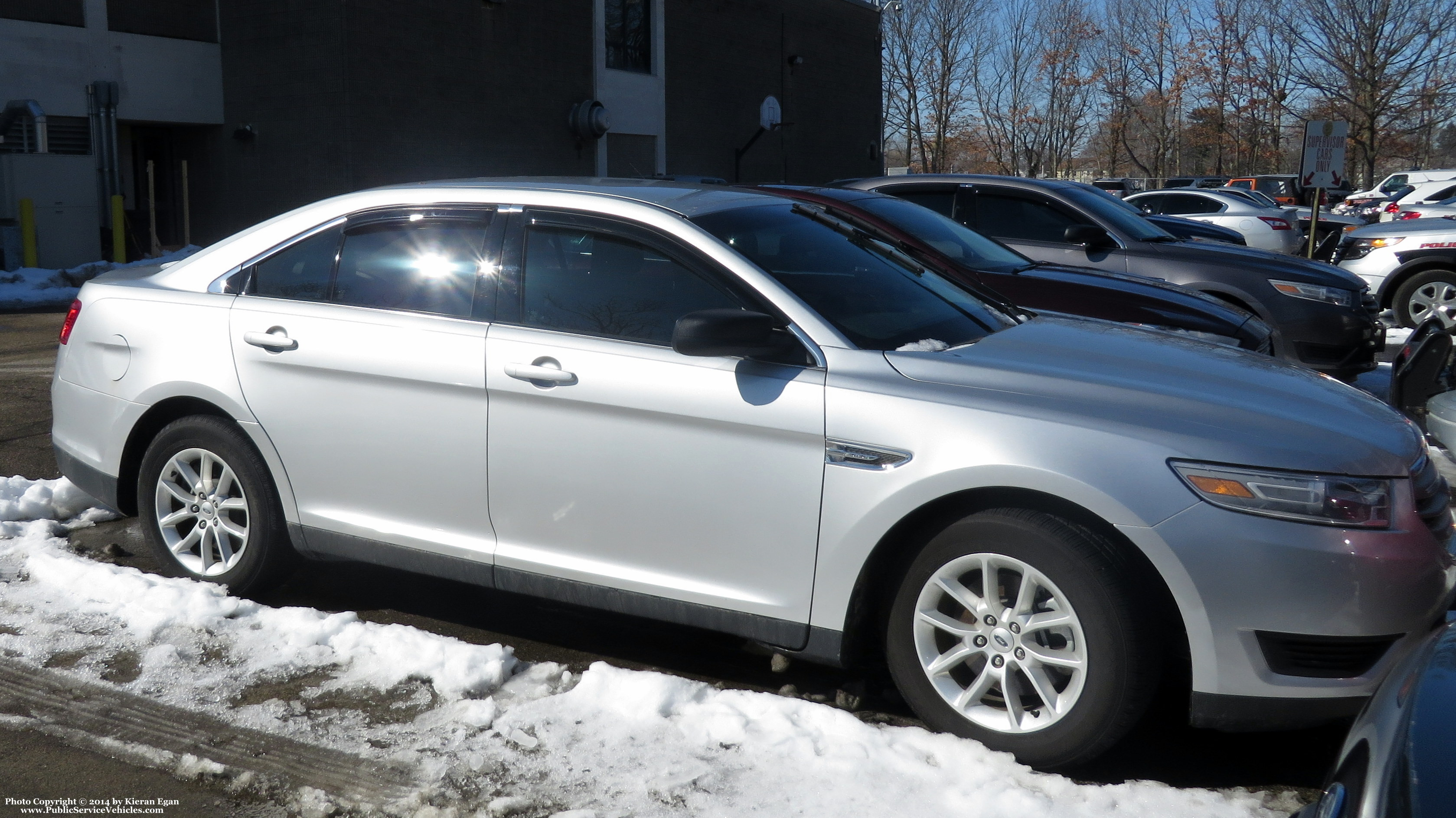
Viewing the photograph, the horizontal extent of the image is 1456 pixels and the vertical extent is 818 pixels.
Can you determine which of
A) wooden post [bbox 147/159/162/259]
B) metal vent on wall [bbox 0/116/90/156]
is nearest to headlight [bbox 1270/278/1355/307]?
wooden post [bbox 147/159/162/259]

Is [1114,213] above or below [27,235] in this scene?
above

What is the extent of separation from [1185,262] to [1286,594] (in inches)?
242

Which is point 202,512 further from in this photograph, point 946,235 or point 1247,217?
point 1247,217

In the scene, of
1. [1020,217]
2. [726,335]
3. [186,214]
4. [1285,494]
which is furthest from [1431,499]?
[186,214]

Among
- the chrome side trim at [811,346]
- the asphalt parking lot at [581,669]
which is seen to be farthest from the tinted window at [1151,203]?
the chrome side trim at [811,346]

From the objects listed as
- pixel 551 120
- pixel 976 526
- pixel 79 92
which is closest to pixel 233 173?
pixel 79 92

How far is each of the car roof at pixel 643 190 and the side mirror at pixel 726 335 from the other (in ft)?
1.95

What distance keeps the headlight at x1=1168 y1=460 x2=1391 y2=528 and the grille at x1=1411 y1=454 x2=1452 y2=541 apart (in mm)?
240

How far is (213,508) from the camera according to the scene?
4.70m

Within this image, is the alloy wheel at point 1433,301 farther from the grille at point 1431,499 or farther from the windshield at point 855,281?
the grille at point 1431,499

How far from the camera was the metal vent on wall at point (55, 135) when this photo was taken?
19422mm

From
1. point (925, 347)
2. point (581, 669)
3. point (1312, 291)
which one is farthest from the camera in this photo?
point (1312, 291)

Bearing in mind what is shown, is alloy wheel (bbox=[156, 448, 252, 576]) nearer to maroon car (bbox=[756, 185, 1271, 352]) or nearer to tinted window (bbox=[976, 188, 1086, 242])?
maroon car (bbox=[756, 185, 1271, 352])

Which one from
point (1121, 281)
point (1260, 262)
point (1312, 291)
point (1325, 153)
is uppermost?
point (1325, 153)
